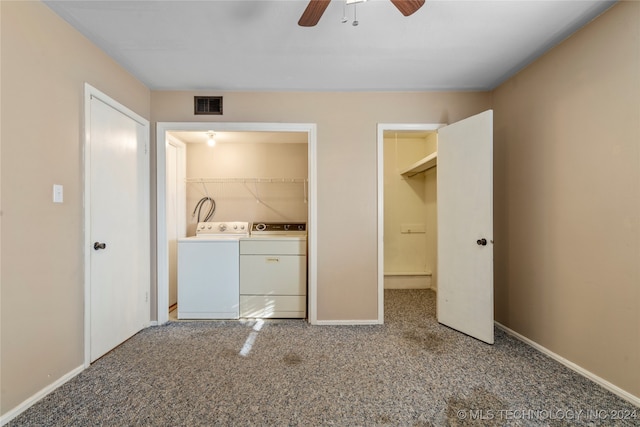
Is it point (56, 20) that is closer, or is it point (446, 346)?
point (56, 20)

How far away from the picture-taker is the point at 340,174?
2.69 m

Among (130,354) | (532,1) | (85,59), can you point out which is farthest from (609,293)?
(85,59)

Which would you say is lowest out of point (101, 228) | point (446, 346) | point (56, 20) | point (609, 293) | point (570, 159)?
point (446, 346)

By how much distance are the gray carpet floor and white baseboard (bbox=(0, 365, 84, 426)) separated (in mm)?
33

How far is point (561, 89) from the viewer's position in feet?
6.38

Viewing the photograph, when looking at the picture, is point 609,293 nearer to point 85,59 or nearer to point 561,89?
point 561,89

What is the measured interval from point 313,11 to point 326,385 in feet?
7.05

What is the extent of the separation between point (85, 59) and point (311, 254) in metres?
2.31

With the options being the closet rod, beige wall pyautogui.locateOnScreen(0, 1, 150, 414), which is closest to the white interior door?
beige wall pyautogui.locateOnScreen(0, 1, 150, 414)

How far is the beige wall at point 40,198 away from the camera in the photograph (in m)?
1.41

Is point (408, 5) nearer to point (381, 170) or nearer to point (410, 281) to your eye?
point (381, 170)

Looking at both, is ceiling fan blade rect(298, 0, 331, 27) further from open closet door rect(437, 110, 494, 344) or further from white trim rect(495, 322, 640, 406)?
white trim rect(495, 322, 640, 406)

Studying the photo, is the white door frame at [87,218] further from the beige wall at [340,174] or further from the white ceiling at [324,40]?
A: the beige wall at [340,174]

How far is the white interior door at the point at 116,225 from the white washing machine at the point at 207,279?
1.09 ft
